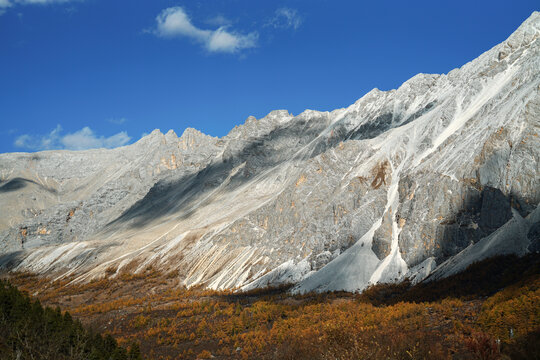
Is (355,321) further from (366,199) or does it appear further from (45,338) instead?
(366,199)

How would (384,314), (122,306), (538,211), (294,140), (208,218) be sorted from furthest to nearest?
(294,140), (208,218), (122,306), (538,211), (384,314)

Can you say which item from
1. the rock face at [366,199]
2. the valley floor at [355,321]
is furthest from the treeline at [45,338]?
the rock face at [366,199]

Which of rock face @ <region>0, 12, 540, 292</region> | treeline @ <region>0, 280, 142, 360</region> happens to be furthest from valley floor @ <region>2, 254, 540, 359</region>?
treeline @ <region>0, 280, 142, 360</region>

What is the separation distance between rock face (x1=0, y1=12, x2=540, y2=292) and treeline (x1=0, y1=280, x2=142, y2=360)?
25544 millimetres

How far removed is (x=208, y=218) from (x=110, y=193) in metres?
87.9

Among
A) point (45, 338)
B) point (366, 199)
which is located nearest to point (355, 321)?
point (45, 338)

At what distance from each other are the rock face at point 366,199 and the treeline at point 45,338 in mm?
25544

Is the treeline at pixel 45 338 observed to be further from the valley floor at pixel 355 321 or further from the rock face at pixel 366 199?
the rock face at pixel 366 199

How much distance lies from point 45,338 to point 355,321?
19.8 meters

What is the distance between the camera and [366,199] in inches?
2207

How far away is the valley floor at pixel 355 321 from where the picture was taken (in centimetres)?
1598

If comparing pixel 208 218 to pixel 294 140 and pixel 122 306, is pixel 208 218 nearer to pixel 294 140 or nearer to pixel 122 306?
pixel 122 306

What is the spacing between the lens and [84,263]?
8819cm

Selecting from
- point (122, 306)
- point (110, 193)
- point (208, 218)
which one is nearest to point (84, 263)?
point (208, 218)
